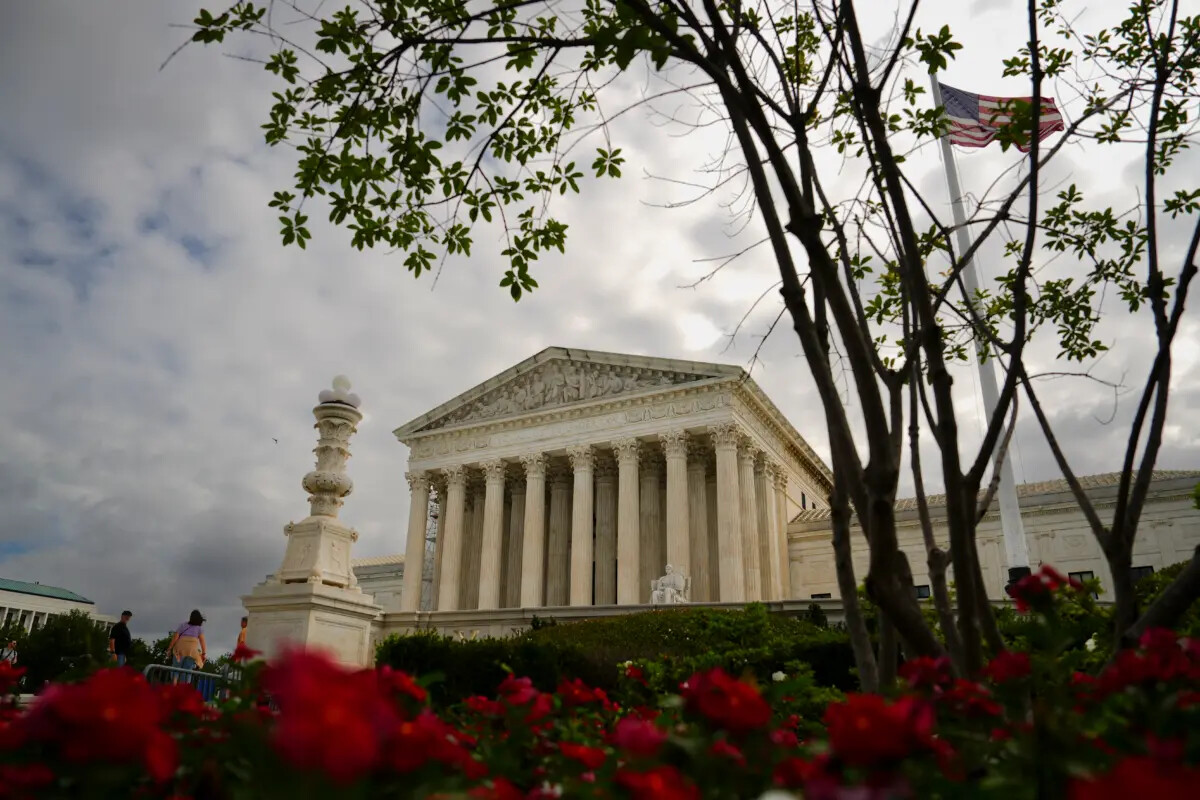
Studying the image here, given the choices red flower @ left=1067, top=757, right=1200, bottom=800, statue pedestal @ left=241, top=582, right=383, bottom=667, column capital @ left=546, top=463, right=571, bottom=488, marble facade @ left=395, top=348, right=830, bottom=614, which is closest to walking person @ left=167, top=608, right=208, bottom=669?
statue pedestal @ left=241, top=582, right=383, bottom=667

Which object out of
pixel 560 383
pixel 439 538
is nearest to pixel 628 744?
pixel 560 383

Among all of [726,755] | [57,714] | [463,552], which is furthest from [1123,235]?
[463,552]

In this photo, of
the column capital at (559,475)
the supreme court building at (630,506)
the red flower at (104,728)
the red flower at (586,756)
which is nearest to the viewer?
the red flower at (104,728)

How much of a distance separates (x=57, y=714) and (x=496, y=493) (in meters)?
41.8

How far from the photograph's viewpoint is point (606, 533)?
4375 cm

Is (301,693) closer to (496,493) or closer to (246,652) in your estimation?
(246,652)

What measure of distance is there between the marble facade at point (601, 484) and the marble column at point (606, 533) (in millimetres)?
79

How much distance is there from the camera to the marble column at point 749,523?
36.9 meters

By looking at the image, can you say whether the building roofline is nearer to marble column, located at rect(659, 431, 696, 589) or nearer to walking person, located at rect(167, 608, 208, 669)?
marble column, located at rect(659, 431, 696, 589)

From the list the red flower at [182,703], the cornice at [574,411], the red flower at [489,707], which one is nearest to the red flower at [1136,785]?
the red flower at [489,707]

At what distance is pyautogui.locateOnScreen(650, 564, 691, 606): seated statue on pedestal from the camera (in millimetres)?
34875

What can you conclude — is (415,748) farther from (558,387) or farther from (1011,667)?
(558,387)

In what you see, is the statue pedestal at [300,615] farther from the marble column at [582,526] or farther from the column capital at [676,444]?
the column capital at [676,444]

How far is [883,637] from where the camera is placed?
4.40 meters
